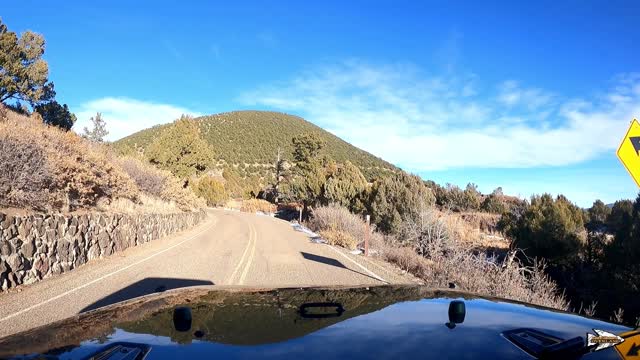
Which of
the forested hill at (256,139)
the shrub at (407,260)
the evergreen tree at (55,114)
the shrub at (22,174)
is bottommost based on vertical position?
the shrub at (407,260)

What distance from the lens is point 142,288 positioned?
10914mm

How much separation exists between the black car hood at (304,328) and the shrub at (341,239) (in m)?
19.2

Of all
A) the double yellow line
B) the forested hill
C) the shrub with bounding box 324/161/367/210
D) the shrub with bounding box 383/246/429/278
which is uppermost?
the forested hill

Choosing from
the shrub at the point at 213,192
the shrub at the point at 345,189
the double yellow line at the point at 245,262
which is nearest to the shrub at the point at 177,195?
the double yellow line at the point at 245,262

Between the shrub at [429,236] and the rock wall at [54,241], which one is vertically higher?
the shrub at [429,236]

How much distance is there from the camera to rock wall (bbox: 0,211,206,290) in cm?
1094

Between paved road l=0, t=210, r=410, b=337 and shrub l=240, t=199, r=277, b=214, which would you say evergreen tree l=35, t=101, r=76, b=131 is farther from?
shrub l=240, t=199, r=277, b=214

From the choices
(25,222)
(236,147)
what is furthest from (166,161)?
(236,147)

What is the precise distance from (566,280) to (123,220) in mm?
16687

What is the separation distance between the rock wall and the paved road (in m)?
0.38

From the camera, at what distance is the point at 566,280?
17.6 metres

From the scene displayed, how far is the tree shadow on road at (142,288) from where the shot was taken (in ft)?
30.8

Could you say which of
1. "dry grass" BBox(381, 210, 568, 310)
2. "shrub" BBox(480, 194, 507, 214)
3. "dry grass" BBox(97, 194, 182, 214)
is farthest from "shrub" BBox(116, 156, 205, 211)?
"shrub" BBox(480, 194, 507, 214)

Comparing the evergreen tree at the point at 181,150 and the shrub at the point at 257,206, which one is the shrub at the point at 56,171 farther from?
the shrub at the point at 257,206
